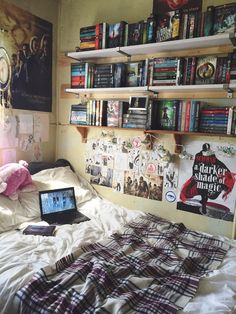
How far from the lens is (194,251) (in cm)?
162

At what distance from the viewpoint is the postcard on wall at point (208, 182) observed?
2.01 metres

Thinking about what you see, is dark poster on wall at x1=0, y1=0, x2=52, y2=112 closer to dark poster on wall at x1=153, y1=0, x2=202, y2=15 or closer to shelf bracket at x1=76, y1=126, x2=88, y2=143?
shelf bracket at x1=76, y1=126, x2=88, y2=143

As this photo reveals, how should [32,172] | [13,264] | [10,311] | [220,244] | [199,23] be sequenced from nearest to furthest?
[10,311] < [13,264] < [220,244] < [199,23] < [32,172]

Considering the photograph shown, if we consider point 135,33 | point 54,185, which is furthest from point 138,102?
point 54,185

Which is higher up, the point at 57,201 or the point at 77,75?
the point at 77,75

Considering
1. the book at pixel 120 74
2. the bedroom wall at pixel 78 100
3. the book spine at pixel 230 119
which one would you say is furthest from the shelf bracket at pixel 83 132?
the book spine at pixel 230 119

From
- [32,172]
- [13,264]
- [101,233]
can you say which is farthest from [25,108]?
[13,264]

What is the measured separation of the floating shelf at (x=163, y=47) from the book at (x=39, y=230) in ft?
4.82

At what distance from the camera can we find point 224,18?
1.81 metres

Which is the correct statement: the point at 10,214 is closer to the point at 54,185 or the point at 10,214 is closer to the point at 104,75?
the point at 54,185

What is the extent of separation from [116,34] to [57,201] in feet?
4.75

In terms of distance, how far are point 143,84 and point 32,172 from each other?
123cm

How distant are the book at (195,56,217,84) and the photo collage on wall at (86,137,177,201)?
0.62 m

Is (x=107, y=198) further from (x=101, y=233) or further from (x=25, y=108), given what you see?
(x=25, y=108)
